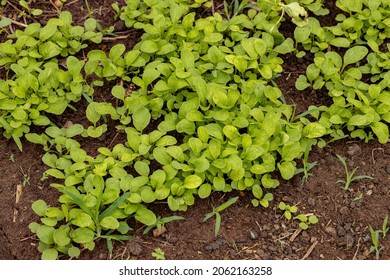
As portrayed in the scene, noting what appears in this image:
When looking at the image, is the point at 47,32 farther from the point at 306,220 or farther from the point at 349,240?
the point at 349,240

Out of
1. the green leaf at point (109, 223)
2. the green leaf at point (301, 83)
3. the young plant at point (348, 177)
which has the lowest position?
the young plant at point (348, 177)

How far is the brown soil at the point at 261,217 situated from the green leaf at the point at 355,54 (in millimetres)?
476

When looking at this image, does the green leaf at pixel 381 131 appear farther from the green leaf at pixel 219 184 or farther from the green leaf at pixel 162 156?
the green leaf at pixel 162 156

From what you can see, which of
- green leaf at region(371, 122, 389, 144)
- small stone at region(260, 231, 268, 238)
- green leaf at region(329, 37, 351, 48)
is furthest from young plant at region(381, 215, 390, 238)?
green leaf at region(329, 37, 351, 48)

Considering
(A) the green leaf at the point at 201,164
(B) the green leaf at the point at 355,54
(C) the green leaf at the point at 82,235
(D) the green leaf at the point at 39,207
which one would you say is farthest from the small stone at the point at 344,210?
(D) the green leaf at the point at 39,207

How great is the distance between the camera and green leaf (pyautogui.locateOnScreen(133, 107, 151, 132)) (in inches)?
123

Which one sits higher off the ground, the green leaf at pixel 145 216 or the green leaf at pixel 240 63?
the green leaf at pixel 240 63

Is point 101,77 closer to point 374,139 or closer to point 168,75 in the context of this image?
point 168,75

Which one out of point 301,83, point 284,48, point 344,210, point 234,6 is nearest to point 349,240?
point 344,210

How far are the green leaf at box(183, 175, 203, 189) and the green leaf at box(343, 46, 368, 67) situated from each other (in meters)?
1.13

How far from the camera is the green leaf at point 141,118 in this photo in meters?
3.12

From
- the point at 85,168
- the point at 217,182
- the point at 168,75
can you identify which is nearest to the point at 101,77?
the point at 168,75

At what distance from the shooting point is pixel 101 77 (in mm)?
3375

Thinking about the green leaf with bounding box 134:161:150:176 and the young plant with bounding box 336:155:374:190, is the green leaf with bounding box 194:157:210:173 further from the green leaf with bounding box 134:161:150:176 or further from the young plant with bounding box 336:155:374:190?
the young plant with bounding box 336:155:374:190
